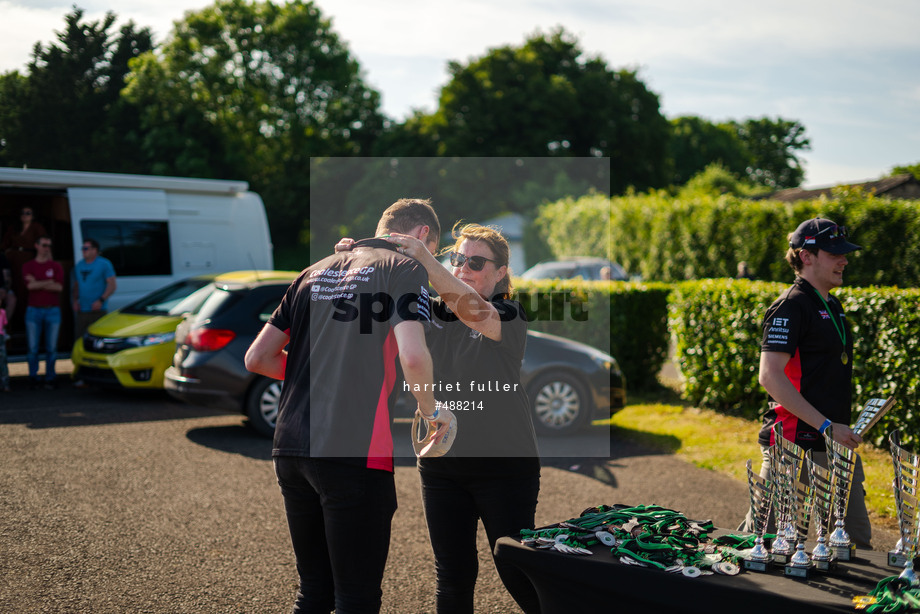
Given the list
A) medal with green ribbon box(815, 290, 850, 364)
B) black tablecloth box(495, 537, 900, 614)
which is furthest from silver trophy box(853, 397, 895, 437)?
black tablecloth box(495, 537, 900, 614)

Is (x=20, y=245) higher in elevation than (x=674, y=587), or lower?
higher

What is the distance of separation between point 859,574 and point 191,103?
1694 inches

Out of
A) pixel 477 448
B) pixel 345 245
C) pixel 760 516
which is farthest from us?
pixel 477 448

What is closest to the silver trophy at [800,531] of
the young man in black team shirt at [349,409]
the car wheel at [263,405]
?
the young man in black team shirt at [349,409]

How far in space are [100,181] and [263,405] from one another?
586 cm

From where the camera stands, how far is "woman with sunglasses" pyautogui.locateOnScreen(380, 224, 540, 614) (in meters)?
3.18

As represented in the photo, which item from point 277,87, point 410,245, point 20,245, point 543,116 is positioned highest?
point 277,87

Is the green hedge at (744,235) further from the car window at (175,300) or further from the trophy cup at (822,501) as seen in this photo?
the trophy cup at (822,501)

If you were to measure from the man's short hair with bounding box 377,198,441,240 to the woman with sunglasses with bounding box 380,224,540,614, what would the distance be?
0.33 metres

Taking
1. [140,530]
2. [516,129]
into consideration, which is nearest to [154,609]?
[140,530]

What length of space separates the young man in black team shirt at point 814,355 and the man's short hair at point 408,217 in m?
1.82

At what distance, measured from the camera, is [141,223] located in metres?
12.4

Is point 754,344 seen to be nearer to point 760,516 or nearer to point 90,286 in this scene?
point 760,516

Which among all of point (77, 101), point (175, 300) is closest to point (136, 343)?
point (175, 300)
